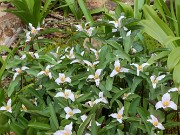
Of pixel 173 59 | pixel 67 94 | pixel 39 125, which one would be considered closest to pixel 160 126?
pixel 67 94

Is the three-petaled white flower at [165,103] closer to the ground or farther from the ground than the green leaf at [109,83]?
closer to the ground

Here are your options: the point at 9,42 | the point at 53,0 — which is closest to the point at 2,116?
the point at 9,42

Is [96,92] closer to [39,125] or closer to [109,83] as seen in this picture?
[109,83]

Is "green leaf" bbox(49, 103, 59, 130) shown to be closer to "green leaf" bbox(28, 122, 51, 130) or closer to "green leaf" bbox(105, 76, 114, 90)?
"green leaf" bbox(28, 122, 51, 130)

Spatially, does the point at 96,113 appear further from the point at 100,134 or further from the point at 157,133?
the point at 157,133

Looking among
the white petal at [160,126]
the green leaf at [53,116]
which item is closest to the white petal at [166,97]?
the white petal at [160,126]

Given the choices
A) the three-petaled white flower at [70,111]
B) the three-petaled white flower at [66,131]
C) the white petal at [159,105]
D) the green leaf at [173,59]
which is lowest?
the three-petaled white flower at [66,131]

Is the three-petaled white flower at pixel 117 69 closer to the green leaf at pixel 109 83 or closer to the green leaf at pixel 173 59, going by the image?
the green leaf at pixel 109 83

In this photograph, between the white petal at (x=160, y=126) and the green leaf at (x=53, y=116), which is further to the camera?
the green leaf at (x=53, y=116)
